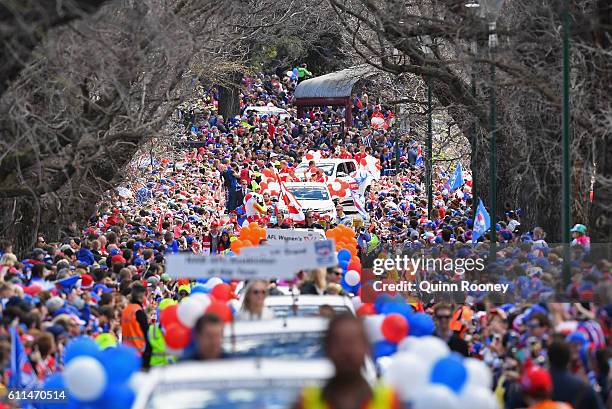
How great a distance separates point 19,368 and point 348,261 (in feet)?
29.3

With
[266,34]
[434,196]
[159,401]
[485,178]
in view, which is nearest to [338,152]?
[434,196]

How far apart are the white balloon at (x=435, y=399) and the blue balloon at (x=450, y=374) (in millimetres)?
630

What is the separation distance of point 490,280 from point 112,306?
16.2 ft

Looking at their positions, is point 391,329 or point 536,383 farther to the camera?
point 391,329

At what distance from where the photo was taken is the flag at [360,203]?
1547 inches

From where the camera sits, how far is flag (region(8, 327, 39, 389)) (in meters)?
12.1

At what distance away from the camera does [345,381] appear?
705 cm

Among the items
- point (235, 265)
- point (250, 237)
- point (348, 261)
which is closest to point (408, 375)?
point (235, 265)

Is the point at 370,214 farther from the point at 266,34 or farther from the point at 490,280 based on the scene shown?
the point at 490,280

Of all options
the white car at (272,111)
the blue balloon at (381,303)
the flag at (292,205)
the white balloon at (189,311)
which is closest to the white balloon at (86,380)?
the white balloon at (189,311)

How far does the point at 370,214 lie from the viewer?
139 ft

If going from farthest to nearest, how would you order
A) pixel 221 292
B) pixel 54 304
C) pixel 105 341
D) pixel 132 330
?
1. pixel 132 330
2. pixel 221 292
3. pixel 54 304
4. pixel 105 341

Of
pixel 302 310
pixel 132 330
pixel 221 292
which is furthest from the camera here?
pixel 132 330

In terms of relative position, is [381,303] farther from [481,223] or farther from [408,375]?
[481,223]
